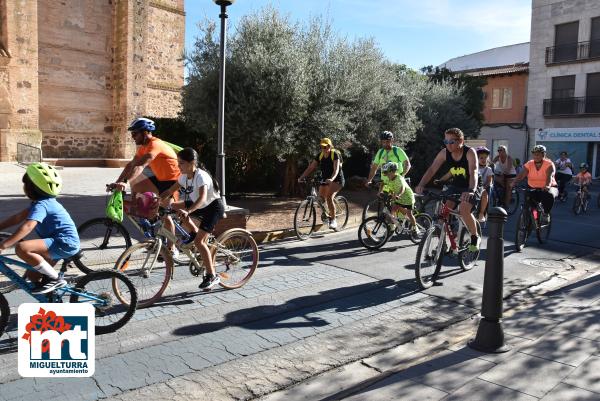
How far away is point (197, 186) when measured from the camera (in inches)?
215

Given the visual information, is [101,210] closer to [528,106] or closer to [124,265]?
[124,265]

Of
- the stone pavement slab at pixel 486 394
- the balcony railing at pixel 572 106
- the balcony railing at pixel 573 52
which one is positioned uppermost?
the balcony railing at pixel 573 52

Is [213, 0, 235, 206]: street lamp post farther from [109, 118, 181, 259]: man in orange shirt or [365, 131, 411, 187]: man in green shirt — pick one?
[365, 131, 411, 187]: man in green shirt

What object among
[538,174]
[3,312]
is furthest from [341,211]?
[3,312]

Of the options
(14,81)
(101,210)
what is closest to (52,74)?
(14,81)

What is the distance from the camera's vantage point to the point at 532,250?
8828 millimetres

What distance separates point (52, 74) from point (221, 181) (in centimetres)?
1738

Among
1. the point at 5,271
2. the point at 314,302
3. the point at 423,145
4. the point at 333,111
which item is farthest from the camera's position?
the point at 423,145

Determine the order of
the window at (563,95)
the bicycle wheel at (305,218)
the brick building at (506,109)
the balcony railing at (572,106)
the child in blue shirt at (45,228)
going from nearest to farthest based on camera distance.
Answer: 1. the child in blue shirt at (45,228)
2. the bicycle wheel at (305,218)
3. the balcony railing at (572,106)
4. the window at (563,95)
5. the brick building at (506,109)

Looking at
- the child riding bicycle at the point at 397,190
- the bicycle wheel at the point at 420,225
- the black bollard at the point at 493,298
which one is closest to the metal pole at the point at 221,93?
the child riding bicycle at the point at 397,190

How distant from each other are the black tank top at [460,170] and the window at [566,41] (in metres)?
29.2

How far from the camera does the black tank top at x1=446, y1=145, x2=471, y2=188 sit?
6793 mm

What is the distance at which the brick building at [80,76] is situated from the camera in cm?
2048

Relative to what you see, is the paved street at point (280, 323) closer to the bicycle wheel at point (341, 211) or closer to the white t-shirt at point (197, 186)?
the white t-shirt at point (197, 186)
